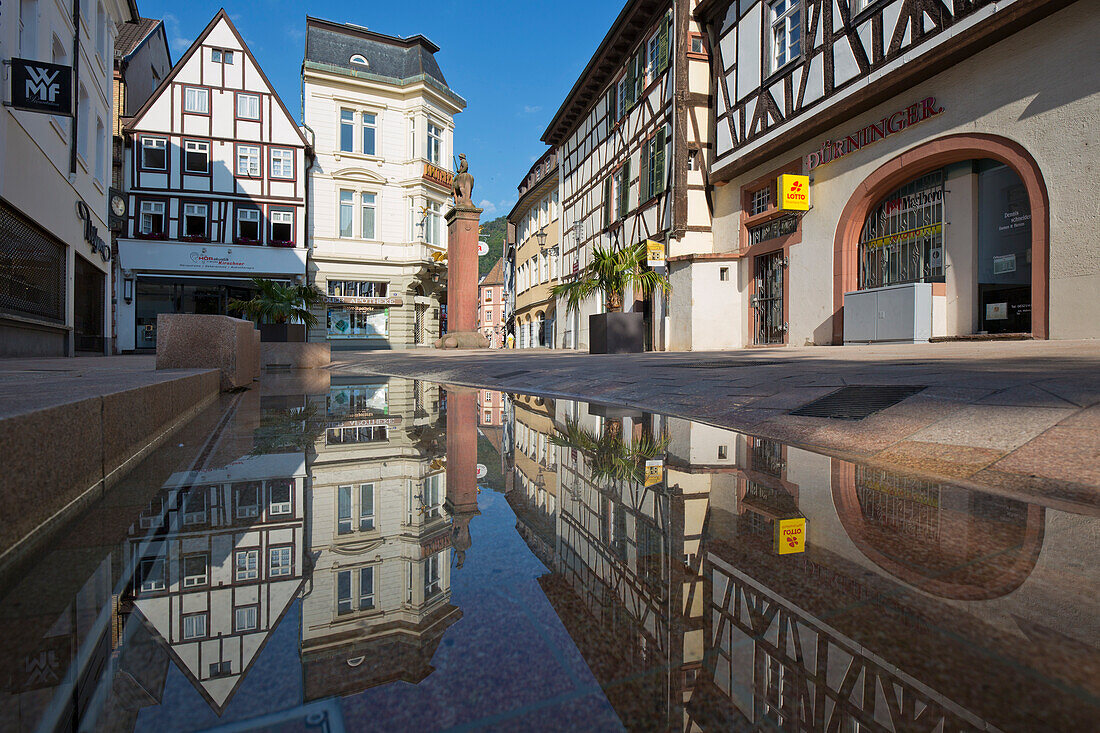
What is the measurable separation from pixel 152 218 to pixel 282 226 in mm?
4629

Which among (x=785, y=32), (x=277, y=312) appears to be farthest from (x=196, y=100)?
(x=785, y=32)

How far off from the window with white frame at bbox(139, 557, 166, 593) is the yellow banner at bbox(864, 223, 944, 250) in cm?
1104

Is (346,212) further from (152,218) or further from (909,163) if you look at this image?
(909,163)

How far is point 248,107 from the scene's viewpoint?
23969 mm

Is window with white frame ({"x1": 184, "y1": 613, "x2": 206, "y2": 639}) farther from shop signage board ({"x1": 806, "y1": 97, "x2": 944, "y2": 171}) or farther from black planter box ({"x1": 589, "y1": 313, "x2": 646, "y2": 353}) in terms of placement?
shop signage board ({"x1": 806, "y1": 97, "x2": 944, "y2": 171})

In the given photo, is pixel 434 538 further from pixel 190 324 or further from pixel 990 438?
Result: pixel 190 324

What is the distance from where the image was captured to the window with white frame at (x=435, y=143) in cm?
2759

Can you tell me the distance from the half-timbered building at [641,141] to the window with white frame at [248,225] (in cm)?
1294

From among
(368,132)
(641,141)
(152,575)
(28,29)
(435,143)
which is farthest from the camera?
(435,143)

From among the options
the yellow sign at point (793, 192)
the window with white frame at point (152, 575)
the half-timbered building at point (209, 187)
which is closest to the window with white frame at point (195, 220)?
the half-timbered building at point (209, 187)

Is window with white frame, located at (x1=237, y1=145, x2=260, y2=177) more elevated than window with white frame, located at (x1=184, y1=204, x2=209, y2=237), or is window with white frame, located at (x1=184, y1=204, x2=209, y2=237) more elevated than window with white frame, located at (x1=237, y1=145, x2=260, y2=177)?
window with white frame, located at (x1=237, y1=145, x2=260, y2=177)

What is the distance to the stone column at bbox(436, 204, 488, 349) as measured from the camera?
17.2 metres

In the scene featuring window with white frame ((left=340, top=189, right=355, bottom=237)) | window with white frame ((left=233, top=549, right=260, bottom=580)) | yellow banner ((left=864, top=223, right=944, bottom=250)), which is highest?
window with white frame ((left=340, top=189, right=355, bottom=237))

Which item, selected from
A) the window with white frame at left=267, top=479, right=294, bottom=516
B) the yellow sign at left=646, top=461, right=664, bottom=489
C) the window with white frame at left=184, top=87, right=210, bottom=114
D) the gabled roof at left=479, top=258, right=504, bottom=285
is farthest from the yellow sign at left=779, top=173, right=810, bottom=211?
the gabled roof at left=479, top=258, right=504, bottom=285
